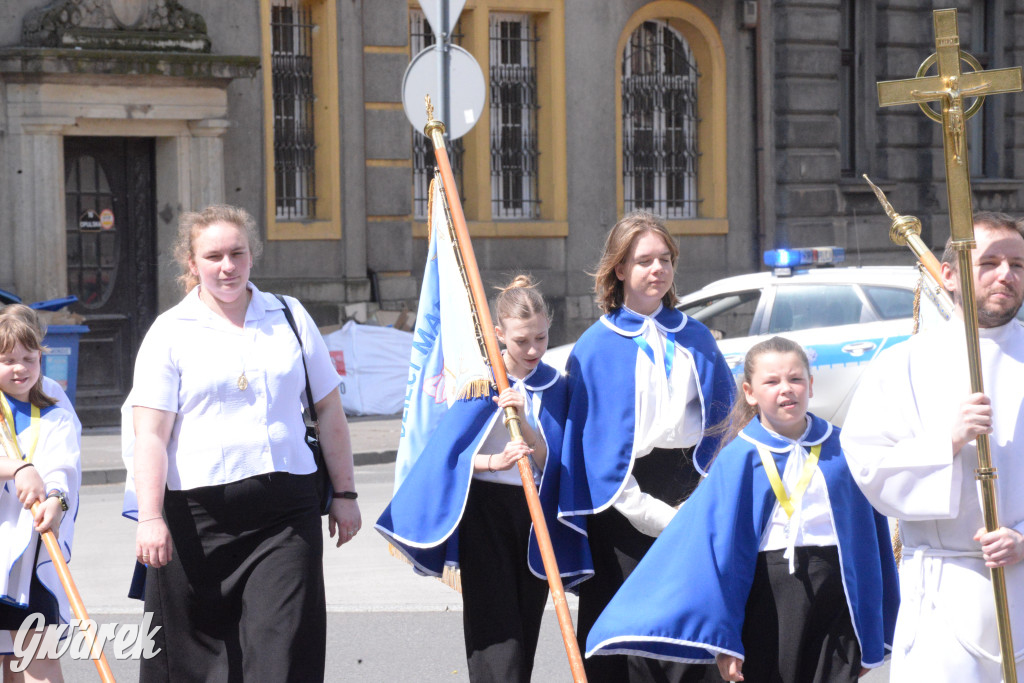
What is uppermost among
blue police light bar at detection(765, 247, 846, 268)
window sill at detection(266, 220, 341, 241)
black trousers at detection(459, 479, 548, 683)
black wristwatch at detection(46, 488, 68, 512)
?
window sill at detection(266, 220, 341, 241)

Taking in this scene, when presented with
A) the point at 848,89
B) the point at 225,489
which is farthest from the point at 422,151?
the point at 225,489

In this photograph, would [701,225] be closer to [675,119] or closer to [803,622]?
[675,119]

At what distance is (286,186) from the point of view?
16141 millimetres

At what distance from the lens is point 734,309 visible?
37.2 ft

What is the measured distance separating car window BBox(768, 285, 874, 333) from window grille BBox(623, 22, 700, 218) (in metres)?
7.23

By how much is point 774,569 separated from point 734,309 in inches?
291

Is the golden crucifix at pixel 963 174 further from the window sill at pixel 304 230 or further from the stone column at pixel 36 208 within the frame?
the window sill at pixel 304 230

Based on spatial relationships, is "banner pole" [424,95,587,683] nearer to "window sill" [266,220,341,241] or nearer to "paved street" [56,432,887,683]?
"paved street" [56,432,887,683]

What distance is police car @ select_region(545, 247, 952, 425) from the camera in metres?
10.8

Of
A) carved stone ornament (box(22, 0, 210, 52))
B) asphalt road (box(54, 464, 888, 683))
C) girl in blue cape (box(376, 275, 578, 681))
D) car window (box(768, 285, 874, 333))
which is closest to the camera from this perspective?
girl in blue cape (box(376, 275, 578, 681))

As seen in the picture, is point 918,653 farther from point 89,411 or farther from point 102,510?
point 89,411

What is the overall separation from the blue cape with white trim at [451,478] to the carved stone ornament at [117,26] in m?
10.3

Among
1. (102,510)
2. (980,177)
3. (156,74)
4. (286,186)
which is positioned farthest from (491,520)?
(980,177)

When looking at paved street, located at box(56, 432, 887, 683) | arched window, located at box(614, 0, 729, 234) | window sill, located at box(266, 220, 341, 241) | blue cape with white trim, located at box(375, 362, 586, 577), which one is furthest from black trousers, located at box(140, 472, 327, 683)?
arched window, located at box(614, 0, 729, 234)
